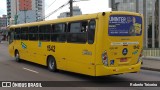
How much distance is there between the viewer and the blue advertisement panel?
12.9 meters

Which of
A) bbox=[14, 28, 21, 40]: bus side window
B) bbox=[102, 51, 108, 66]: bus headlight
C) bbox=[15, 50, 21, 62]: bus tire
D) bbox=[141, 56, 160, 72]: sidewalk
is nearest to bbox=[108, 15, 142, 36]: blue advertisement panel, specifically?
bbox=[102, 51, 108, 66]: bus headlight

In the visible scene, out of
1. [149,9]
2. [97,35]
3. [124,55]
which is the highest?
[149,9]

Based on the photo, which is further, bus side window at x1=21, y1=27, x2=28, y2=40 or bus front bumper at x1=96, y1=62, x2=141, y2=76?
bus side window at x1=21, y1=27, x2=28, y2=40

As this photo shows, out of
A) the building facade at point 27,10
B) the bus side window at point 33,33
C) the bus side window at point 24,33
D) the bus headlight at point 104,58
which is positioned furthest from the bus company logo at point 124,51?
the building facade at point 27,10

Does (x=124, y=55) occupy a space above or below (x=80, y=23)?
below

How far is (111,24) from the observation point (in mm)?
12820

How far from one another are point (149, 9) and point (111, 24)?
106 meters

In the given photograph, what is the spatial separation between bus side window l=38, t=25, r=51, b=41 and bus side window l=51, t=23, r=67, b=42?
603 millimetres

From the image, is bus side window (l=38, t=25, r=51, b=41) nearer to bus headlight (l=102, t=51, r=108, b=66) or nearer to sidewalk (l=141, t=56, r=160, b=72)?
bus headlight (l=102, t=51, r=108, b=66)

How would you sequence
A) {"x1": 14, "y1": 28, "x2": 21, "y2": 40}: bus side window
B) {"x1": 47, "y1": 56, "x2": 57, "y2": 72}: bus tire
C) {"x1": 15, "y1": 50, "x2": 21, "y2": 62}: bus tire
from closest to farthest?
{"x1": 47, "y1": 56, "x2": 57, "y2": 72}: bus tire, {"x1": 14, "y1": 28, "x2": 21, "y2": 40}: bus side window, {"x1": 15, "y1": 50, "x2": 21, "y2": 62}: bus tire

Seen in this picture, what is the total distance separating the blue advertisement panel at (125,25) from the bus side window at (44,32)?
494 cm

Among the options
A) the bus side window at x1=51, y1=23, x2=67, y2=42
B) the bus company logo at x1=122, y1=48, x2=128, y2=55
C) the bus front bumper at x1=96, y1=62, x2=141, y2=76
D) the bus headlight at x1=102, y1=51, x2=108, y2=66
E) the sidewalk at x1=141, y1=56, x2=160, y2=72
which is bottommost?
the sidewalk at x1=141, y1=56, x2=160, y2=72

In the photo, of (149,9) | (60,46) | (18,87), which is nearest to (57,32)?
(60,46)

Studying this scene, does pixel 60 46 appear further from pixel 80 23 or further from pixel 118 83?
pixel 118 83
